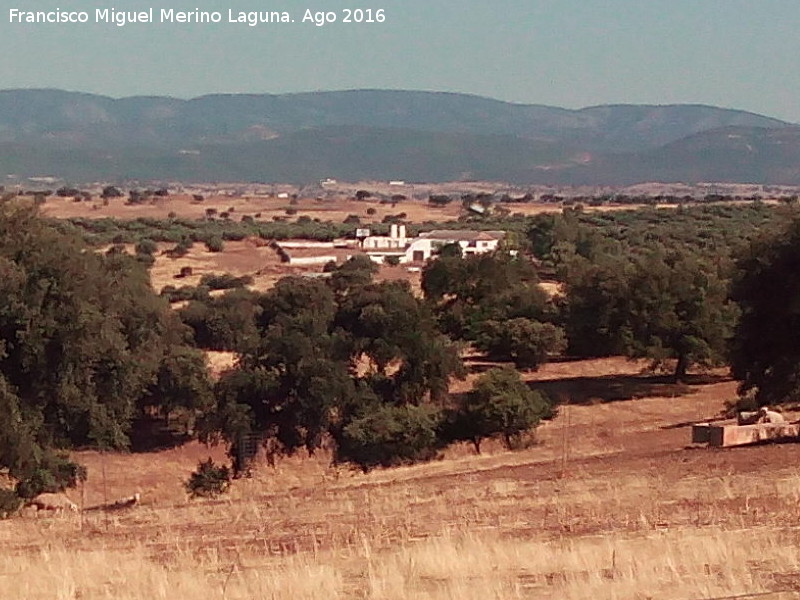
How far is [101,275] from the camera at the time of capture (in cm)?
2428

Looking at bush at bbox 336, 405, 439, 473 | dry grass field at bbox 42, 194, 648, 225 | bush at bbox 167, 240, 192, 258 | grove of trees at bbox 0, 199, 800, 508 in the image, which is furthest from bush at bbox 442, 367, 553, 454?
dry grass field at bbox 42, 194, 648, 225

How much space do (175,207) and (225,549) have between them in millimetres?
137211

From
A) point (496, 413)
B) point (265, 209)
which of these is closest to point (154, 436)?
point (496, 413)

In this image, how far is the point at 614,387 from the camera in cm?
4050

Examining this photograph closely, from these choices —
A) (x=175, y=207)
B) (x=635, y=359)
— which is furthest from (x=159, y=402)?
(x=175, y=207)

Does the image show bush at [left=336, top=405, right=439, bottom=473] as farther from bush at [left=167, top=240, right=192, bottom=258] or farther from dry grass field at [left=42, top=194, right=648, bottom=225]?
dry grass field at [left=42, top=194, right=648, bottom=225]

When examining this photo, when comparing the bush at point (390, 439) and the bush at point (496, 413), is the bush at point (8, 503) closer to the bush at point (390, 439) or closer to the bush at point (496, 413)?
the bush at point (390, 439)

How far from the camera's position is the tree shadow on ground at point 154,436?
1326 inches

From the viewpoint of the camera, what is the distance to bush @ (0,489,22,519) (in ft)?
65.6

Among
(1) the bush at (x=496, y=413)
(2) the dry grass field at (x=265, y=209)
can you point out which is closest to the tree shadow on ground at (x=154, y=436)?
(1) the bush at (x=496, y=413)

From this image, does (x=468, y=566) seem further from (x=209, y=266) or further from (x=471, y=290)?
(x=209, y=266)

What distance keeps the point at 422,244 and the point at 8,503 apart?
2733 inches

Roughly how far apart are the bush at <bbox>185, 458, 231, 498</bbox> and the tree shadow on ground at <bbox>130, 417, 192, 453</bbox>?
4.66m

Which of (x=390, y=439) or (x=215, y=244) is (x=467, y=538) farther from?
(x=215, y=244)
